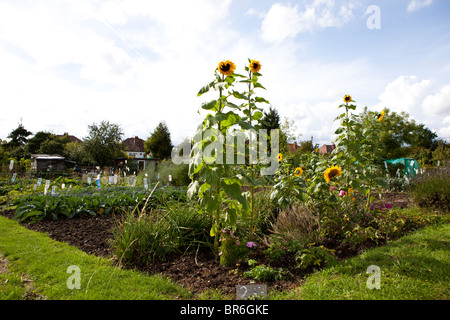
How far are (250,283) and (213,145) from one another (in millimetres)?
1311

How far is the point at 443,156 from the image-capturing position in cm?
1970

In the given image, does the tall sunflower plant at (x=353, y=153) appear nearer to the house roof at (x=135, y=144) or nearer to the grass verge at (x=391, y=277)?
the grass verge at (x=391, y=277)

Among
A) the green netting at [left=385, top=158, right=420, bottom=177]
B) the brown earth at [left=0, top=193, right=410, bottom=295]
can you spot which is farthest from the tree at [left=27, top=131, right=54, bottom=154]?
the green netting at [left=385, top=158, right=420, bottom=177]

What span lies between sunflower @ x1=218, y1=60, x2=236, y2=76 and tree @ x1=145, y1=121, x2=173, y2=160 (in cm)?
3262

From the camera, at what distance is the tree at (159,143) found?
3453 centimetres

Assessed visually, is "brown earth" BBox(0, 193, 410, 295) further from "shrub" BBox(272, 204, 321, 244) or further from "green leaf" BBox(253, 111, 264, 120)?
"green leaf" BBox(253, 111, 264, 120)

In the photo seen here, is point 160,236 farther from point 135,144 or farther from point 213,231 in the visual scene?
point 135,144

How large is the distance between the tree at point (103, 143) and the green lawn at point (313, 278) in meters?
23.1

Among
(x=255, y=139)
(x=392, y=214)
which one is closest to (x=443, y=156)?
(x=392, y=214)

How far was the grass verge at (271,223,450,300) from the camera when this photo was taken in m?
1.90

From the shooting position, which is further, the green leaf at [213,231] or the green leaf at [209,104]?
the green leaf at [213,231]

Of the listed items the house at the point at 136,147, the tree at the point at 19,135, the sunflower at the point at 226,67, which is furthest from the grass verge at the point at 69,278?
the house at the point at 136,147

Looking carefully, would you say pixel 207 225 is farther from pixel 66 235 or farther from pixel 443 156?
pixel 443 156

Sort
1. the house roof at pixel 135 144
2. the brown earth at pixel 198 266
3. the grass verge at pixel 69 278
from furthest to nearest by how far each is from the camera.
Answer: the house roof at pixel 135 144 < the brown earth at pixel 198 266 < the grass verge at pixel 69 278
